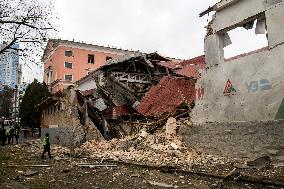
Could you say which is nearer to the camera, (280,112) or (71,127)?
(280,112)

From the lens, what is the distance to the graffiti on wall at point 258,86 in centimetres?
1001

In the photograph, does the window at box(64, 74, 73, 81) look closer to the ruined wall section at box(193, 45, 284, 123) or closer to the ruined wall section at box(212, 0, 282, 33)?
the ruined wall section at box(193, 45, 284, 123)

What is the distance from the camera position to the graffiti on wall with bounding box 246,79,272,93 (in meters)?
10.0

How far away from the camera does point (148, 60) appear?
23.1 meters

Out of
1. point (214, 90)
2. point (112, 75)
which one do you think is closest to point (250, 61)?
point (214, 90)

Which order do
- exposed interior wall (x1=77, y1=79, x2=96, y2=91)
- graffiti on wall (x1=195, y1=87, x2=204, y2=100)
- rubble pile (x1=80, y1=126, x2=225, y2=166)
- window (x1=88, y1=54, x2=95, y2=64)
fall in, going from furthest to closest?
window (x1=88, y1=54, x2=95, y2=64) < exposed interior wall (x1=77, y1=79, x2=96, y2=91) < graffiti on wall (x1=195, y1=87, x2=204, y2=100) < rubble pile (x1=80, y1=126, x2=225, y2=166)

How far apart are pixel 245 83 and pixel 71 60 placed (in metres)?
35.2

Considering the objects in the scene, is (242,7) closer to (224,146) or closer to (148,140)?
(224,146)

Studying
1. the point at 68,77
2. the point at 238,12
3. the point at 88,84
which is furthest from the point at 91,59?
the point at 238,12

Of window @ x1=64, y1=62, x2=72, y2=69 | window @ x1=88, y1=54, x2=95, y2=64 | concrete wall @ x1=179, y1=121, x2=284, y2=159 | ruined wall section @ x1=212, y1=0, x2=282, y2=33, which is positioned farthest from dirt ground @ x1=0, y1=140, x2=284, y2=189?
window @ x1=88, y1=54, x2=95, y2=64

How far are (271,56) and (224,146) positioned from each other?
3617 mm

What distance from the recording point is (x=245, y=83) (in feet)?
35.1

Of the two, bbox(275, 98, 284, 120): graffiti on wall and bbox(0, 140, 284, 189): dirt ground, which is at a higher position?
bbox(275, 98, 284, 120): graffiti on wall

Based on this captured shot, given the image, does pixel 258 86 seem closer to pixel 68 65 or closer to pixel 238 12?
pixel 238 12
